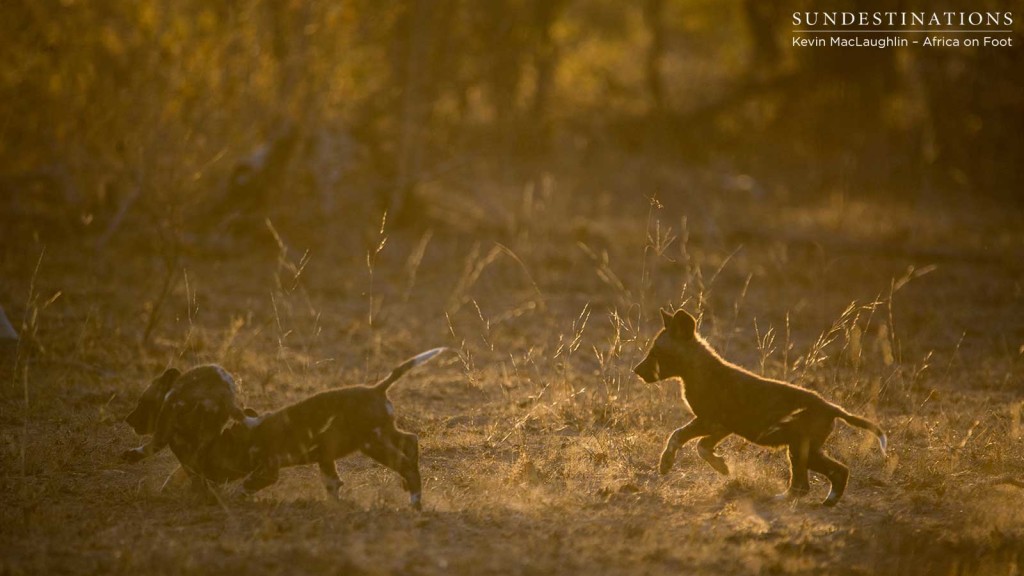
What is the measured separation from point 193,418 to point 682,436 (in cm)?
270

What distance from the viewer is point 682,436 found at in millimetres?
6418

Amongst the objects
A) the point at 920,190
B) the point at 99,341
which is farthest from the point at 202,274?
the point at 920,190

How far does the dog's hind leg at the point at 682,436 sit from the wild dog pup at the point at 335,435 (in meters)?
1.47

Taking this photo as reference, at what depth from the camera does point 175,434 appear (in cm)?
601

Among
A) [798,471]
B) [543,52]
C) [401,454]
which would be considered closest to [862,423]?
[798,471]

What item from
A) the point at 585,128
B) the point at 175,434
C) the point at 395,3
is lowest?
the point at 175,434

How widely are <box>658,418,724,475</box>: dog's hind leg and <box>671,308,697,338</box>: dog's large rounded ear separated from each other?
1.61 ft

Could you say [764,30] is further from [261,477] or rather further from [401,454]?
[261,477]

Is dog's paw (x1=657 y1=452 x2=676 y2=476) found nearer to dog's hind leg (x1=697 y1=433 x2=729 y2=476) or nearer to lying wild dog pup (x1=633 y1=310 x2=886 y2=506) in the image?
lying wild dog pup (x1=633 y1=310 x2=886 y2=506)

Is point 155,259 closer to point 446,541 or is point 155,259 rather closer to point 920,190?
point 446,541

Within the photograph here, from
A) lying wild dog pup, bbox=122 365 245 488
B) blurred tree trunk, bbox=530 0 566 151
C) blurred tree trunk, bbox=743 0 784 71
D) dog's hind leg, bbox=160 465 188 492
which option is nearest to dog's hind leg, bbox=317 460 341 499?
lying wild dog pup, bbox=122 365 245 488

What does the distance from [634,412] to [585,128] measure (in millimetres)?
13660

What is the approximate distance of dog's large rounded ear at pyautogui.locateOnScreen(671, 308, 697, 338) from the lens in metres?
6.40

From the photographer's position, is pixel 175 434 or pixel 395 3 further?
pixel 395 3
